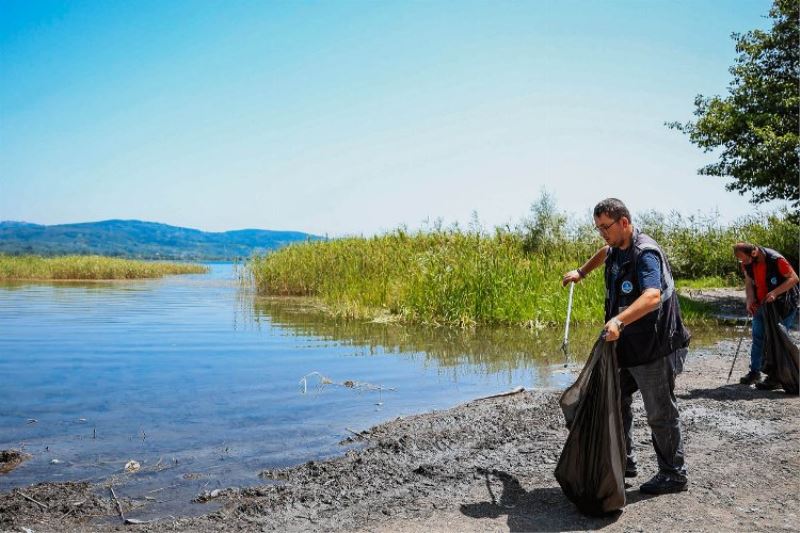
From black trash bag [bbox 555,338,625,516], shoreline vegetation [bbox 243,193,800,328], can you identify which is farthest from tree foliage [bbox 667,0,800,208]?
black trash bag [bbox 555,338,625,516]

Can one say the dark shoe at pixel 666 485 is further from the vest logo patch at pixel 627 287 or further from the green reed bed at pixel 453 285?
the green reed bed at pixel 453 285

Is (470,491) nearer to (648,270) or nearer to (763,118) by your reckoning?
(648,270)

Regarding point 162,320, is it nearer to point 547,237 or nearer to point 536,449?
point 536,449

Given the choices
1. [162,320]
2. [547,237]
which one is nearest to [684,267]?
[547,237]

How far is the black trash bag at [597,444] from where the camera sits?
4637 mm

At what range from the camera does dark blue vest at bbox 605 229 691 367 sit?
4938 mm

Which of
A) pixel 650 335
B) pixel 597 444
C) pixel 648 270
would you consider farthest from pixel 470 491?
pixel 648 270

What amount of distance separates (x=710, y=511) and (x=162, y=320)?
16.0 metres

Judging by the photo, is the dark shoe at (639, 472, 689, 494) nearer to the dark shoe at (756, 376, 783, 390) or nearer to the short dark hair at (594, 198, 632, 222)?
the short dark hair at (594, 198, 632, 222)

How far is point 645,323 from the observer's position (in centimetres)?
495

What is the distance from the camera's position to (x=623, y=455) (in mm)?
4773

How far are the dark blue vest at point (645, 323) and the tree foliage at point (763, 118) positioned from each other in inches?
586

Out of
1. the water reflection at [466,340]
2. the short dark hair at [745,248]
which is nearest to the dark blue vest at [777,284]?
the short dark hair at [745,248]

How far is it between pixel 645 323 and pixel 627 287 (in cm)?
29
